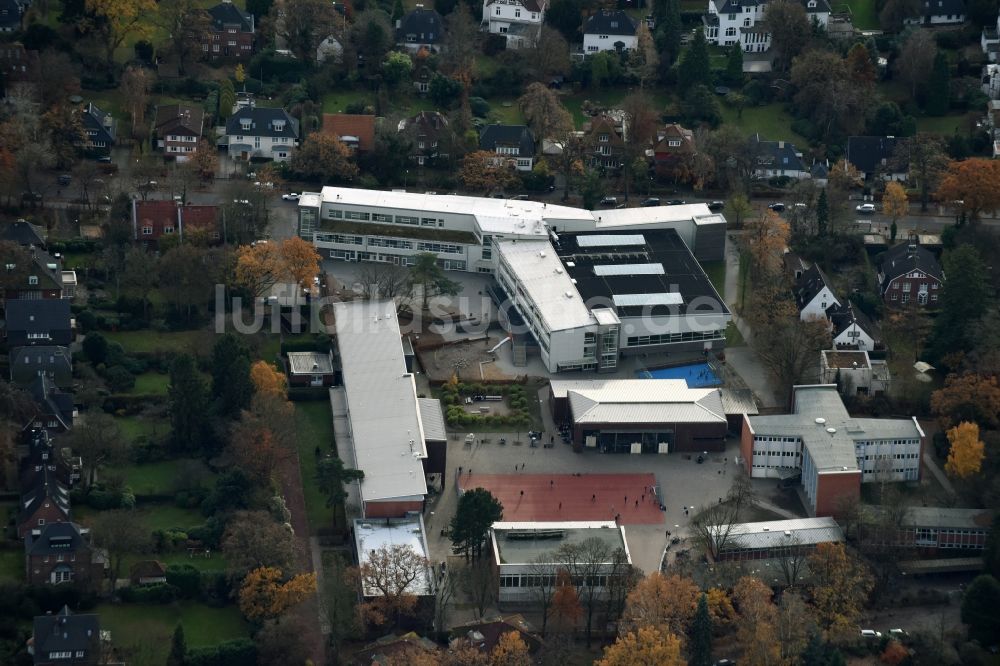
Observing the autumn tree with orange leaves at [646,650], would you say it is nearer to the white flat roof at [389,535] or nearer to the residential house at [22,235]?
the white flat roof at [389,535]

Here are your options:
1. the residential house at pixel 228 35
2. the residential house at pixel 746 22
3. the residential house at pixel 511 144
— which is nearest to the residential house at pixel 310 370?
the residential house at pixel 511 144

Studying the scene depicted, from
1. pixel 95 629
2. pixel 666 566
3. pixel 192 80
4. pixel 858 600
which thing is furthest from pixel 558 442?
pixel 192 80

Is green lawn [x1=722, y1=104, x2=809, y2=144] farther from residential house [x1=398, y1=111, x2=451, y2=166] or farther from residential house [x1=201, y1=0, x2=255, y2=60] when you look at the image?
residential house [x1=201, y1=0, x2=255, y2=60]

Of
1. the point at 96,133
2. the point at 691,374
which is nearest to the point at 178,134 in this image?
the point at 96,133

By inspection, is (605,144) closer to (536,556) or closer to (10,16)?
(10,16)

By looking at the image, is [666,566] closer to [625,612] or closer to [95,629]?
[625,612]

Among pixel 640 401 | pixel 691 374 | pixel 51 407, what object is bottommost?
pixel 691 374
